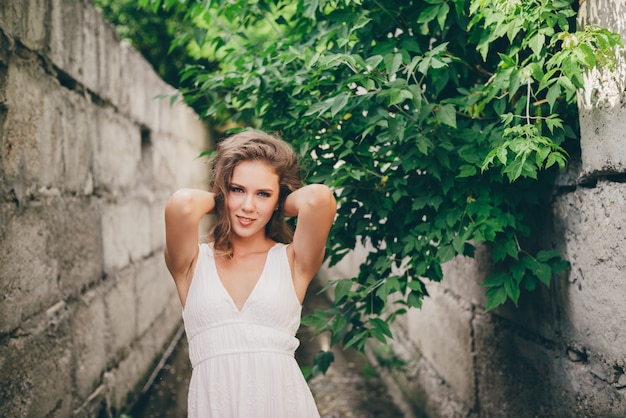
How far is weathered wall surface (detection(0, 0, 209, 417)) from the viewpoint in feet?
7.51

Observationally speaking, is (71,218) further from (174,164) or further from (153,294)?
(174,164)

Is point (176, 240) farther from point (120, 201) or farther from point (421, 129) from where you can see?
point (120, 201)

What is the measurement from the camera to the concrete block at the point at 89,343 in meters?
3.03

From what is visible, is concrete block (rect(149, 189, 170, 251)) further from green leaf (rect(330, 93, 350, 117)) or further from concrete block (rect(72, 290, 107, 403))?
green leaf (rect(330, 93, 350, 117))

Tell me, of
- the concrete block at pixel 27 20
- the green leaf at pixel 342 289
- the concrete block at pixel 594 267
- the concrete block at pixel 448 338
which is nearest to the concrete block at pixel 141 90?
the concrete block at pixel 27 20

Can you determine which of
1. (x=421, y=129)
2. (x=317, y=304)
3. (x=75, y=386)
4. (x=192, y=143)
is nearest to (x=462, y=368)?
(x=421, y=129)

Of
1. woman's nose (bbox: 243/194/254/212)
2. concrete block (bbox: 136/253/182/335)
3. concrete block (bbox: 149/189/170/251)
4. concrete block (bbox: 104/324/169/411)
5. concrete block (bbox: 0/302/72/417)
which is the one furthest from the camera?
concrete block (bbox: 149/189/170/251)

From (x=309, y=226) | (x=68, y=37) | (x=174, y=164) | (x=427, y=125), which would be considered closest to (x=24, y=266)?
(x=309, y=226)

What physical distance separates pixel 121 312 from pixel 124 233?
57cm

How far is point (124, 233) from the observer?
4332 mm

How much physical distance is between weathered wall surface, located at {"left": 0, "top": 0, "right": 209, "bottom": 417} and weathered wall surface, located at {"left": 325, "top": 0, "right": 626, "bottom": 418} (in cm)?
190

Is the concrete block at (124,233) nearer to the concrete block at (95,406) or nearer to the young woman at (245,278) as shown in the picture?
the concrete block at (95,406)

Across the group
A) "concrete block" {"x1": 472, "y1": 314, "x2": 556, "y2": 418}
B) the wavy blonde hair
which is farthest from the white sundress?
"concrete block" {"x1": 472, "y1": 314, "x2": 556, "y2": 418}

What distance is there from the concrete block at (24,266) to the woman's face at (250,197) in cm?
86
